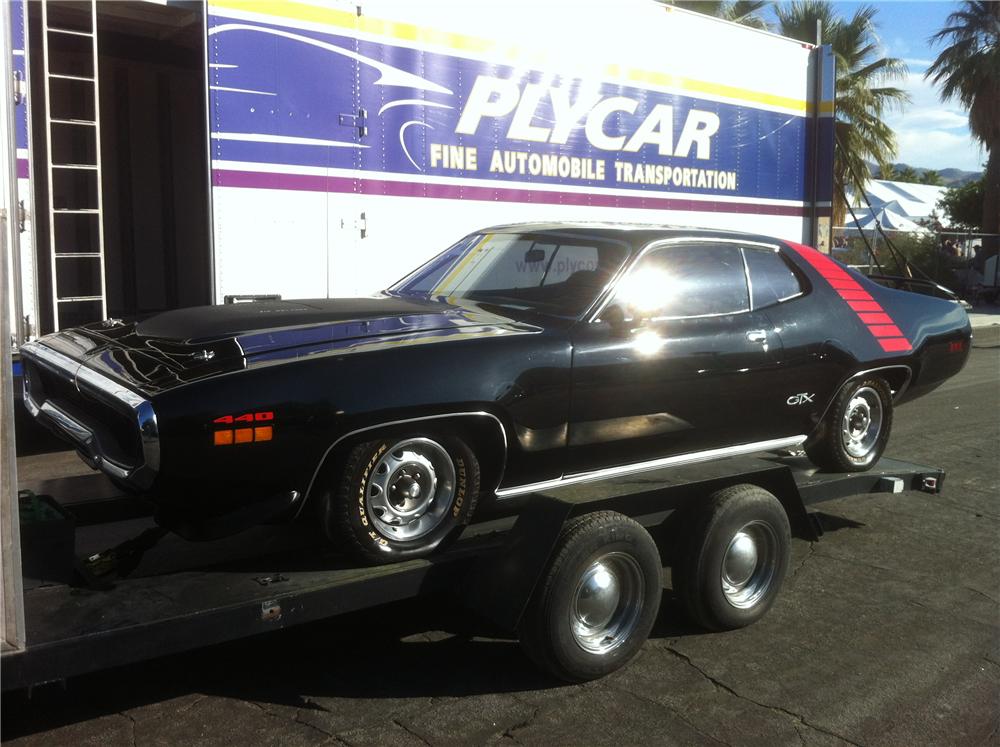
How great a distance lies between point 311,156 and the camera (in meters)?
7.50

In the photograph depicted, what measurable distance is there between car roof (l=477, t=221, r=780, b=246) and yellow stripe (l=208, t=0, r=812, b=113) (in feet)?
9.64

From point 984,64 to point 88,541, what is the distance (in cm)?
3130

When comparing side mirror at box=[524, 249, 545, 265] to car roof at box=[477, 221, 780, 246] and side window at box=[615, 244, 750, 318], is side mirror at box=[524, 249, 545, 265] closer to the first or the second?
car roof at box=[477, 221, 780, 246]

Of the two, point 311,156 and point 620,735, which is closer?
point 620,735

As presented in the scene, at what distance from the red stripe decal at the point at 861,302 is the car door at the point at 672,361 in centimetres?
64

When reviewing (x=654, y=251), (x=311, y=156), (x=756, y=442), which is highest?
(x=311, y=156)

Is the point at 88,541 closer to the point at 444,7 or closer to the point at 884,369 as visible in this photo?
the point at 884,369

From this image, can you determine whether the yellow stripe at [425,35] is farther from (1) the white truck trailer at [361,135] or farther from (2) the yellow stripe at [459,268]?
(2) the yellow stripe at [459,268]

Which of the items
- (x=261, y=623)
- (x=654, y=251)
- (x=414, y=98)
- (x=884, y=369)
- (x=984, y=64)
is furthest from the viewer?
(x=984, y=64)

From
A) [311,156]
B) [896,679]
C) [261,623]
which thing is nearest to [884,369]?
[896,679]

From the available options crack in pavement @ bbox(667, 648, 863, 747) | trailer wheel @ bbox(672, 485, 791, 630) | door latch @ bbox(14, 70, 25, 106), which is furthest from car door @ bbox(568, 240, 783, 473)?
door latch @ bbox(14, 70, 25, 106)

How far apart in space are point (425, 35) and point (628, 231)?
13.0 feet

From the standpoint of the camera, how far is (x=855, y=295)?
549 cm

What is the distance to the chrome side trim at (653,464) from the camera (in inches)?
166
